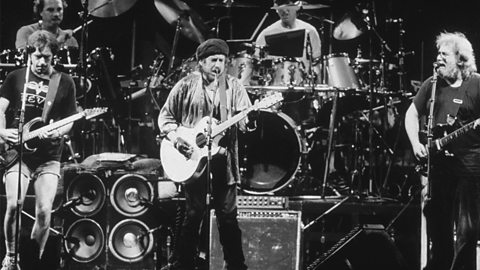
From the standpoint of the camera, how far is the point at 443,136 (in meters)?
5.62

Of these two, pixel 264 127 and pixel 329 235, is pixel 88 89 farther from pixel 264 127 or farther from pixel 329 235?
pixel 329 235

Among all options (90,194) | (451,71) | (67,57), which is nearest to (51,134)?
(90,194)

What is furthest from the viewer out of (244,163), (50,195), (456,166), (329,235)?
(244,163)

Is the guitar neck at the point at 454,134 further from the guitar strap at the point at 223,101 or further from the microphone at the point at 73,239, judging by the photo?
the microphone at the point at 73,239

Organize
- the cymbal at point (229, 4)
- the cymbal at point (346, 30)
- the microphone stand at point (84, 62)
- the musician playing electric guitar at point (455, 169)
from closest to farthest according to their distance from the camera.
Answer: the musician playing electric guitar at point (455, 169) < the microphone stand at point (84, 62) < the cymbal at point (229, 4) < the cymbal at point (346, 30)

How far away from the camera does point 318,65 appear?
7.22 m

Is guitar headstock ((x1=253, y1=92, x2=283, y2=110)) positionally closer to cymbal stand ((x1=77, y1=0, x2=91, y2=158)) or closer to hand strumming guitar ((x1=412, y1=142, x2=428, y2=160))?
hand strumming guitar ((x1=412, y1=142, x2=428, y2=160))

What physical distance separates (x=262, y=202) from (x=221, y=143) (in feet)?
2.13

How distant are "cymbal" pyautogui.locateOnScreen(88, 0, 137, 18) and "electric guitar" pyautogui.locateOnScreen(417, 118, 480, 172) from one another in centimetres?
337

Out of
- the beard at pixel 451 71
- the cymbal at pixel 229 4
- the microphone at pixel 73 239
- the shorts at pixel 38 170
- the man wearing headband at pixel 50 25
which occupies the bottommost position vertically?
the microphone at pixel 73 239

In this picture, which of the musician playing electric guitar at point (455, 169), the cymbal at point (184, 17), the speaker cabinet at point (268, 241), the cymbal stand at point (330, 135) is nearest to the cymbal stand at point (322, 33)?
the cymbal stand at point (330, 135)

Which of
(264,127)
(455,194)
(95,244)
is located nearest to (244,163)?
(264,127)

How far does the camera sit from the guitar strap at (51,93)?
5.88 m

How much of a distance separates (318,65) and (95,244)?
117 inches
